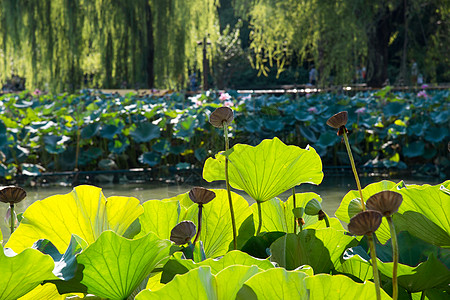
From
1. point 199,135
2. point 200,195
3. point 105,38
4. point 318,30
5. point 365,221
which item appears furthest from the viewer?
point 105,38

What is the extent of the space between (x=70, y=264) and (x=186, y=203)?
0.31 metres

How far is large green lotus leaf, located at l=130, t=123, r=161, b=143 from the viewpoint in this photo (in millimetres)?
4684

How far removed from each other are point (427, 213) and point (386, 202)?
19 centimetres

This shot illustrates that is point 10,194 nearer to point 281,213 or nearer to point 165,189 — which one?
point 281,213

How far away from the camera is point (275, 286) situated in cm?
37

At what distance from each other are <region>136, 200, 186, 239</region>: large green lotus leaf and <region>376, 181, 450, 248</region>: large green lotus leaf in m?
0.24

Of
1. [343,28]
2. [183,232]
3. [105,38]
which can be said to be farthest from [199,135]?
[183,232]

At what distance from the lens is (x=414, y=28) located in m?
10.1

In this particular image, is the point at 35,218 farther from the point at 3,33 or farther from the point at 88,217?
the point at 3,33

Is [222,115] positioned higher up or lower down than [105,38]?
lower down

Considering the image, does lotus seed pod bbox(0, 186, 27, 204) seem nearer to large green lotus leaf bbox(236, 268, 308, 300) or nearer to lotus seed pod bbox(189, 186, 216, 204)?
lotus seed pod bbox(189, 186, 216, 204)

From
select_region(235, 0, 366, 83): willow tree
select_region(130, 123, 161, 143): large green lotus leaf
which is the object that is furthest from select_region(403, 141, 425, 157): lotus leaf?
select_region(235, 0, 366, 83): willow tree

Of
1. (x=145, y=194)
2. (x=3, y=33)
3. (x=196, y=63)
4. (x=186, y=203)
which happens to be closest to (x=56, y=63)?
(x=3, y=33)

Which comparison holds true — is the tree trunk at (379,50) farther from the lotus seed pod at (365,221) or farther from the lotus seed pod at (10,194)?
the lotus seed pod at (365,221)
